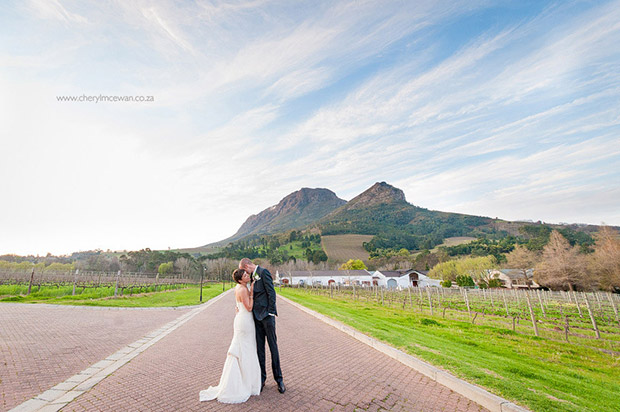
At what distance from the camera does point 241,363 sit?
4465mm

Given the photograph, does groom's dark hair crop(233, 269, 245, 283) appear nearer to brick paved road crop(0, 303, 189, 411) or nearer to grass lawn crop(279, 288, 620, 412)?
brick paved road crop(0, 303, 189, 411)

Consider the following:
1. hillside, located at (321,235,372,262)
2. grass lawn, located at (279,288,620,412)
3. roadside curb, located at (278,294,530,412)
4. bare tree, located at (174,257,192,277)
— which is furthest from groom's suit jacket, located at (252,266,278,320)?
hillside, located at (321,235,372,262)

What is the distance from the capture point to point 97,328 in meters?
10.1

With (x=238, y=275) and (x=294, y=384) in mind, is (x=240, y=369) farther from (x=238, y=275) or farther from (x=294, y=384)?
(x=238, y=275)

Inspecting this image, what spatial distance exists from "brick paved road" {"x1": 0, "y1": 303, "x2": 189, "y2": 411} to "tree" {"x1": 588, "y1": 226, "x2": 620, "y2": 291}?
5873cm

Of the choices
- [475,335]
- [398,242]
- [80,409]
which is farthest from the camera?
[398,242]

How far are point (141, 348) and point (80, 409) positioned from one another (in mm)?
3921

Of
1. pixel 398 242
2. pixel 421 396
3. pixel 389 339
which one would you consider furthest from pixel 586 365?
pixel 398 242

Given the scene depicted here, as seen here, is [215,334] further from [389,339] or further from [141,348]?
[389,339]

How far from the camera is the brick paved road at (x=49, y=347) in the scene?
4648 millimetres

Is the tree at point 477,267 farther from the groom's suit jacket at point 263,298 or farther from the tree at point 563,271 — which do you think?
the groom's suit jacket at point 263,298

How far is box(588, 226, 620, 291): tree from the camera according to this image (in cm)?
4072

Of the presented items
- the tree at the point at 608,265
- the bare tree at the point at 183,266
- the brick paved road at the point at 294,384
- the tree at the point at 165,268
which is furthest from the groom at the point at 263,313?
the tree at the point at 165,268

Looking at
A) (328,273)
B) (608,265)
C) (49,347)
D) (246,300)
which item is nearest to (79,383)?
(246,300)
